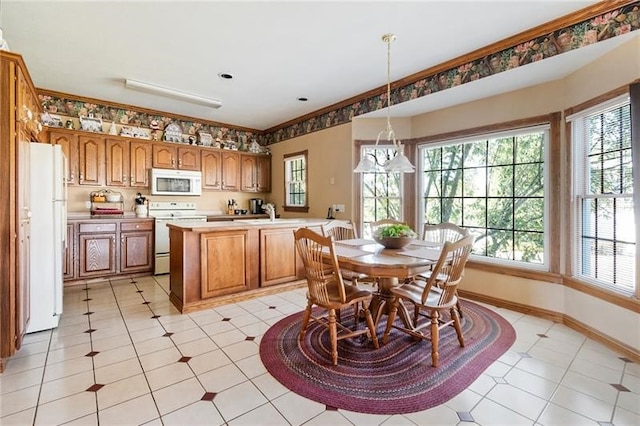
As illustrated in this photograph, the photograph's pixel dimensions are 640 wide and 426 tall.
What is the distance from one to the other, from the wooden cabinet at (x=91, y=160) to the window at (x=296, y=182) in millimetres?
3043

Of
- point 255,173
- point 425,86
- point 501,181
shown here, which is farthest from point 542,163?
point 255,173

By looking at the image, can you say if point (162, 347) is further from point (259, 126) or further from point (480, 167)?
point (259, 126)

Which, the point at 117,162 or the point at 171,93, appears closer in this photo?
the point at 171,93

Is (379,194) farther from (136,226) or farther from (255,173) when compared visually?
(136,226)

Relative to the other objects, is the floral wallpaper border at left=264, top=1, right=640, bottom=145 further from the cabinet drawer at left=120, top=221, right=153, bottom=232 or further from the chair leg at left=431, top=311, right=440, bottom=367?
the cabinet drawer at left=120, top=221, right=153, bottom=232

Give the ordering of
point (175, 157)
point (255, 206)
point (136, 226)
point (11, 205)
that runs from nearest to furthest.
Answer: point (11, 205)
point (136, 226)
point (175, 157)
point (255, 206)

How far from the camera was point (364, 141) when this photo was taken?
448 cm

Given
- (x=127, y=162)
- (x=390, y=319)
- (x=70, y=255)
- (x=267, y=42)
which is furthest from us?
(x=127, y=162)

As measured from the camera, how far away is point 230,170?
5.97 m

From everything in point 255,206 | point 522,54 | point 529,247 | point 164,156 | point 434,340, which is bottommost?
point 434,340

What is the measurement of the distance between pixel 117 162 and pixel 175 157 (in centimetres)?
88

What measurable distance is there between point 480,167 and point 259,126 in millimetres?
4235

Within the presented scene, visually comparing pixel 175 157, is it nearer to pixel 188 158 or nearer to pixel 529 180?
pixel 188 158

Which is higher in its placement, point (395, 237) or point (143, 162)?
point (143, 162)
